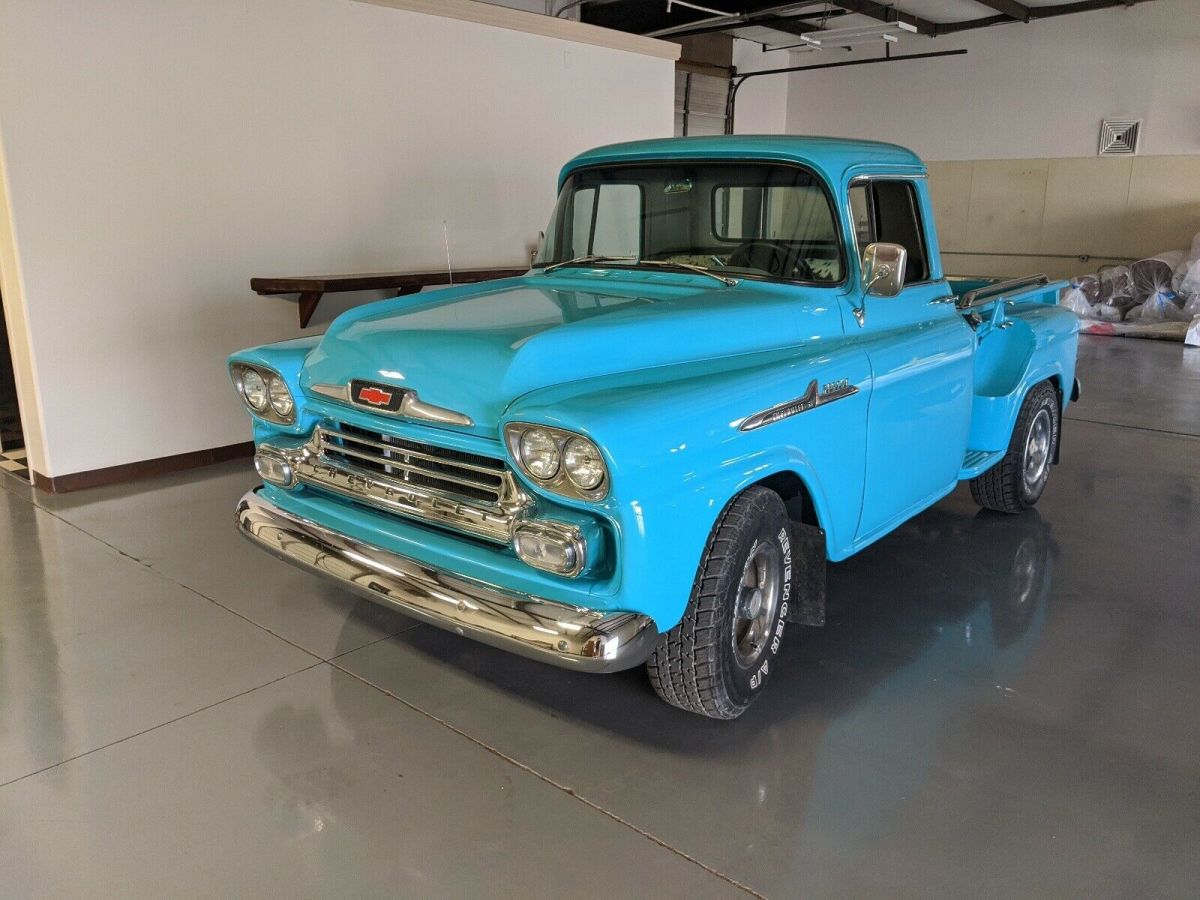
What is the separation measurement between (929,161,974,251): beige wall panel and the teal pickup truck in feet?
37.1

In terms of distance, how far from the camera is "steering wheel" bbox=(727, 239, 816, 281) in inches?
128

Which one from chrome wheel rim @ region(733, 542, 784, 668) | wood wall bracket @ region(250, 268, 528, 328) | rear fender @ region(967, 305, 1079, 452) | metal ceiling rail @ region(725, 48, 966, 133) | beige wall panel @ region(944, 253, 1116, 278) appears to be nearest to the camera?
chrome wheel rim @ region(733, 542, 784, 668)

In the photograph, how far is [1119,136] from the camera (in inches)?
491

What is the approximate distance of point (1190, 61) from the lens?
1180cm

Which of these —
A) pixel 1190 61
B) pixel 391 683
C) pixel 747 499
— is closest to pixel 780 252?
pixel 747 499

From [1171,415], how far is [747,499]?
5.68 meters

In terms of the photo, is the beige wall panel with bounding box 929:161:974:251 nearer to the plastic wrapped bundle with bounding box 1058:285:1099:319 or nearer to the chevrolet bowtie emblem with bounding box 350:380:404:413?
the plastic wrapped bundle with bounding box 1058:285:1099:319

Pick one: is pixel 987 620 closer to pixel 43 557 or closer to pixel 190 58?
pixel 43 557

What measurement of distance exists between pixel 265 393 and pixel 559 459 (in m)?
1.34

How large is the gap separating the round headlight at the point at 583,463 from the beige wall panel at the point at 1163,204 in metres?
12.7

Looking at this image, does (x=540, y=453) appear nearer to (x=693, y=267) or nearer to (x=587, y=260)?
(x=693, y=267)

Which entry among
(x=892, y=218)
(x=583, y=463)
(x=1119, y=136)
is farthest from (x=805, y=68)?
(x=583, y=463)

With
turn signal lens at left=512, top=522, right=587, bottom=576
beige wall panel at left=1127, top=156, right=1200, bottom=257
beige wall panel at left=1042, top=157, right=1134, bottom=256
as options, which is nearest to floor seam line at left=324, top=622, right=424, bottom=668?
turn signal lens at left=512, top=522, right=587, bottom=576

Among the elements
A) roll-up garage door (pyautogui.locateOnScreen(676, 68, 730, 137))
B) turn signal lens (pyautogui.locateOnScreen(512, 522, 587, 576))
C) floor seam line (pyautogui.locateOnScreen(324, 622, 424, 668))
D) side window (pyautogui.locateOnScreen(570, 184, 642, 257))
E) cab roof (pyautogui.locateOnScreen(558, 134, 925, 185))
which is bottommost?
floor seam line (pyautogui.locateOnScreen(324, 622, 424, 668))
